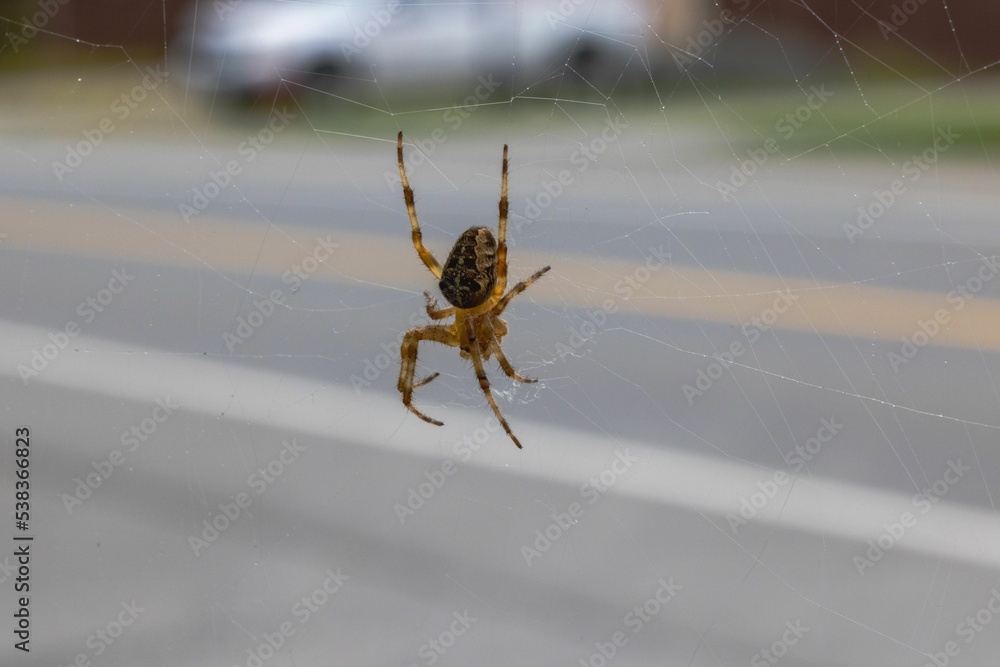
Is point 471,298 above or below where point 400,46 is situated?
above

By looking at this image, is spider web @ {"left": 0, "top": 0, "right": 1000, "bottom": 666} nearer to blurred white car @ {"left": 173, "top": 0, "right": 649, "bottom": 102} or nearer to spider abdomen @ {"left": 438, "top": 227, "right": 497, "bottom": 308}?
blurred white car @ {"left": 173, "top": 0, "right": 649, "bottom": 102}

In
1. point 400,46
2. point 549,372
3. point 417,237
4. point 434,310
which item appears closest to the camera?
point 417,237

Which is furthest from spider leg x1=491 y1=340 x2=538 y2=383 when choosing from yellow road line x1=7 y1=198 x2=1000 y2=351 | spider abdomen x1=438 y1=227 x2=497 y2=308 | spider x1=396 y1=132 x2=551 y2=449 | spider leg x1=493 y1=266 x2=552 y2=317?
yellow road line x1=7 y1=198 x2=1000 y2=351

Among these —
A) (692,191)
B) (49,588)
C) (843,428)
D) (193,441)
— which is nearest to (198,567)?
(49,588)

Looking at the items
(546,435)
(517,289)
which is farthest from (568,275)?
(517,289)

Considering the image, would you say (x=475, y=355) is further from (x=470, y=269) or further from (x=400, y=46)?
(x=400, y=46)

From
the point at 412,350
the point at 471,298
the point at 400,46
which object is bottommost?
the point at 400,46

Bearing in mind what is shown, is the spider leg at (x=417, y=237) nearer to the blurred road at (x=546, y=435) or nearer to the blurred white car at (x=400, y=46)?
the blurred road at (x=546, y=435)
